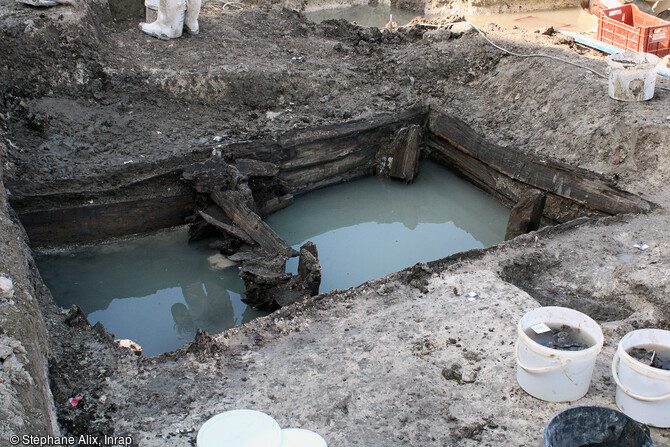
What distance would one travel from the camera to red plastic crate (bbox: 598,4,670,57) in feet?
25.6

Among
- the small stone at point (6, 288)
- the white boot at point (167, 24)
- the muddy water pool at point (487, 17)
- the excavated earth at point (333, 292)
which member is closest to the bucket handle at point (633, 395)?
the excavated earth at point (333, 292)

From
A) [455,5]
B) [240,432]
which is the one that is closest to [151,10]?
[240,432]

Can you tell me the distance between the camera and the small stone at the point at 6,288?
319 centimetres

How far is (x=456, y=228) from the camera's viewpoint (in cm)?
681

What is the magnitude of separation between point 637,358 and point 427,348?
1.29 meters

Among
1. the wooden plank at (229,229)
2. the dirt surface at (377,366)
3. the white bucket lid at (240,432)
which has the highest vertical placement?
the white bucket lid at (240,432)

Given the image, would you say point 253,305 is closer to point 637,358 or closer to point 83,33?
point 637,358

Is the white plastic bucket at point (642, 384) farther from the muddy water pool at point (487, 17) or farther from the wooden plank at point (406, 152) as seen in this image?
the muddy water pool at point (487, 17)

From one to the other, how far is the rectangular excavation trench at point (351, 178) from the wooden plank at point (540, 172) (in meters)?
0.01

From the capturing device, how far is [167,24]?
8039 mm

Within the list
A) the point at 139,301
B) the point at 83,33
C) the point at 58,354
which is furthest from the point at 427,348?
the point at 83,33

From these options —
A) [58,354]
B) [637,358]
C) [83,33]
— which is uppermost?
[83,33]

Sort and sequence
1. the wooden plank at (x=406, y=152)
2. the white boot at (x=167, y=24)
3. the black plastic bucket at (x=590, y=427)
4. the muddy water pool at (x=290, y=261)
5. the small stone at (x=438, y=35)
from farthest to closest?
the small stone at (x=438, y=35) < the white boot at (x=167, y=24) < the wooden plank at (x=406, y=152) < the muddy water pool at (x=290, y=261) < the black plastic bucket at (x=590, y=427)

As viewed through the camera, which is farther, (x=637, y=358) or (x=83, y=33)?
(x=83, y=33)
